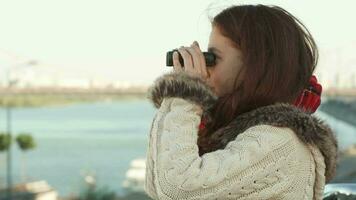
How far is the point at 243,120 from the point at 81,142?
48078mm

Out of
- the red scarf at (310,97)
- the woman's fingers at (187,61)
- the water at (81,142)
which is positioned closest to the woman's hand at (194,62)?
the woman's fingers at (187,61)

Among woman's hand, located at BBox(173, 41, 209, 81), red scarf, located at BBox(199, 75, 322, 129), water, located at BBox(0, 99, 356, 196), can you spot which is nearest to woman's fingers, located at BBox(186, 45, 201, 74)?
woman's hand, located at BBox(173, 41, 209, 81)

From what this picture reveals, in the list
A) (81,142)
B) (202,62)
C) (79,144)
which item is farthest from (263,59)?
(81,142)

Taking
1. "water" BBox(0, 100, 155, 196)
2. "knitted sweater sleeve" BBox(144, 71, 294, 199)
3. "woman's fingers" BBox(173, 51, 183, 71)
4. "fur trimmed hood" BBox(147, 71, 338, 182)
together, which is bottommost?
"water" BBox(0, 100, 155, 196)

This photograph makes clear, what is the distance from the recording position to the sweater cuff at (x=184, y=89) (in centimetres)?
109

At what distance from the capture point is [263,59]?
3.61ft

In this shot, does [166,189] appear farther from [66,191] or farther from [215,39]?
[66,191]

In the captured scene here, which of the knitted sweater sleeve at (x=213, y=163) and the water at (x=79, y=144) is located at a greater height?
the knitted sweater sleeve at (x=213, y=163)

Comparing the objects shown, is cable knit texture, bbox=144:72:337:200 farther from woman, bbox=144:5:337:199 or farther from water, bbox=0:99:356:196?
water, bbox=0:99:356:196

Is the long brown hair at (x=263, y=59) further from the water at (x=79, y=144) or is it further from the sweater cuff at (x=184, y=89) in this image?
the water at (x=79, y=144)

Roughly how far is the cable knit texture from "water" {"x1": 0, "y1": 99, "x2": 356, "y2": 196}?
2748 centimetres

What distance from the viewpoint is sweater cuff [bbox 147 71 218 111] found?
109 centimetres

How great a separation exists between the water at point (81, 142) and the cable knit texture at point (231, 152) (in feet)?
90.2

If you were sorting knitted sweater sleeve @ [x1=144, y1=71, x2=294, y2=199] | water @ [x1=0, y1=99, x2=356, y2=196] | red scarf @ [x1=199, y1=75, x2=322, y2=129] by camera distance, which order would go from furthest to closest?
water @ [x1=0, y1=99, x2=356, y2=196], red scarf @ [x1=199, y1=75, x2=322, y2=129], knitted sweater sleeve @ [x1=144, y1=71, x2=294, y2=199]
